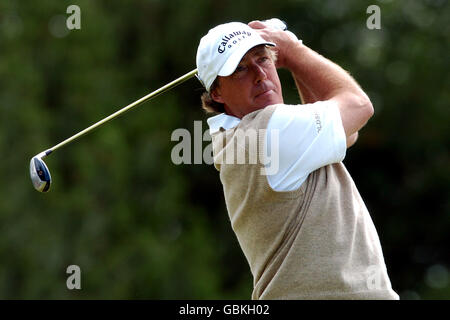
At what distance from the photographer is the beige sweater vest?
9.68 ft

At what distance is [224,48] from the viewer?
3178mm

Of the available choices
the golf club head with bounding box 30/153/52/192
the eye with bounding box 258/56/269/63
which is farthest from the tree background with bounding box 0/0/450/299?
the eye with bounding box 258/56/269/63

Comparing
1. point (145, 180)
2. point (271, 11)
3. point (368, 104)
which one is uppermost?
point (271, 11)

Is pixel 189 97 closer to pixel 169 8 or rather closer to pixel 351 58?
pixel 169 8

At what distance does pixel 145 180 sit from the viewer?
35.1 ft

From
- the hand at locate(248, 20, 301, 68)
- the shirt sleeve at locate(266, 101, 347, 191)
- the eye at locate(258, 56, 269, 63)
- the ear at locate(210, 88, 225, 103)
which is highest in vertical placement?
the hand at locate(248, 20, 301, 68)

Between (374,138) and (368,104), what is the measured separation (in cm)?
876

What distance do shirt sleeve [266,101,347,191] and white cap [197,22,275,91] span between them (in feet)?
0.74

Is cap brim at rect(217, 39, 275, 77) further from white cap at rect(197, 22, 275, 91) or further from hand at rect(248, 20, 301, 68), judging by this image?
hand at rect(248, 20, 301, 68)

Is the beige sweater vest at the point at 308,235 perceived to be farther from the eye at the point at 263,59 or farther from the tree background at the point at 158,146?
the tree background at the point at 158,146

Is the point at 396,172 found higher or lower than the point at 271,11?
lower

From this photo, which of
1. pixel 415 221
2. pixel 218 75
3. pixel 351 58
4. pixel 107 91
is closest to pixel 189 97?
pixel 107 91

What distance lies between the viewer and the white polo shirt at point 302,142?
3018 millimetres

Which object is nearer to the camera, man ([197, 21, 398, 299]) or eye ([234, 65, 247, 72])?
man ([197, 21, 398, 299])
